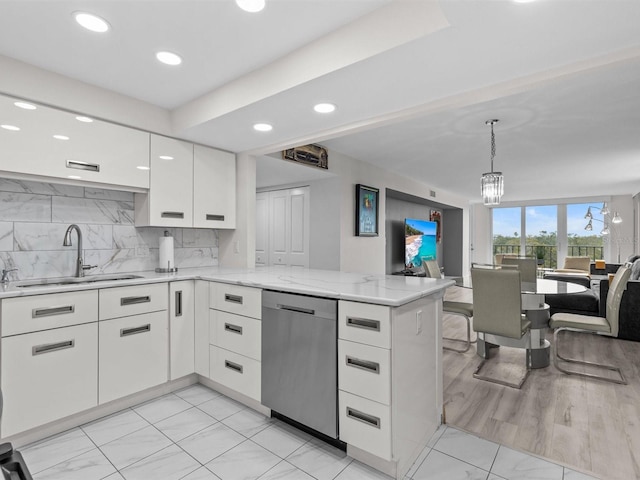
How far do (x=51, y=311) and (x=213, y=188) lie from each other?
162 cm

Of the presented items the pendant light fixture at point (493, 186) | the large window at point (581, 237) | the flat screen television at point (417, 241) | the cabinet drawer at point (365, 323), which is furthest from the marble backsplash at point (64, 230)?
the large window at point (581, 237)

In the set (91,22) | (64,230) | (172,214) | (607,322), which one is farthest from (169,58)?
(607,322)

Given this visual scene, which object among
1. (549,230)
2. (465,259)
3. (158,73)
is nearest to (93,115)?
(158,73)

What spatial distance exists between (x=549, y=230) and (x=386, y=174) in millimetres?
6961

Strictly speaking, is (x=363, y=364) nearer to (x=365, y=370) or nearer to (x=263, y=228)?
(x=365, y=370)

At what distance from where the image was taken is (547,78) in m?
1.79

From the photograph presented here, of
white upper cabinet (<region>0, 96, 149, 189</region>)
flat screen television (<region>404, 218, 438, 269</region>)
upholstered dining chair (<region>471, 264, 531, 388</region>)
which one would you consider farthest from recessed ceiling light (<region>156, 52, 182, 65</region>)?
flat screen television (<region>404, 218, 438, 269</region>)

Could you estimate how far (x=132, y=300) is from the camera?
240 centimetres

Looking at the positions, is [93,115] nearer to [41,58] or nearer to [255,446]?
[41,58]

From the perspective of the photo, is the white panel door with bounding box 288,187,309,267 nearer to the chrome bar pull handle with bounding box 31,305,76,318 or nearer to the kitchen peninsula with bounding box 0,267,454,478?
the kitchen peninsula with bounding box 0,267,454,478

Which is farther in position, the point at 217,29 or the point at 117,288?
the point at 117,288

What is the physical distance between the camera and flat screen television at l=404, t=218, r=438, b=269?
688cm

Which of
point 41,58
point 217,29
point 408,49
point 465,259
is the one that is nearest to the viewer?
point 408,49

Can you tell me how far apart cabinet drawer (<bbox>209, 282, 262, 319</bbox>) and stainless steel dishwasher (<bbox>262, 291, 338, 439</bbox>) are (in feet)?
0.25
